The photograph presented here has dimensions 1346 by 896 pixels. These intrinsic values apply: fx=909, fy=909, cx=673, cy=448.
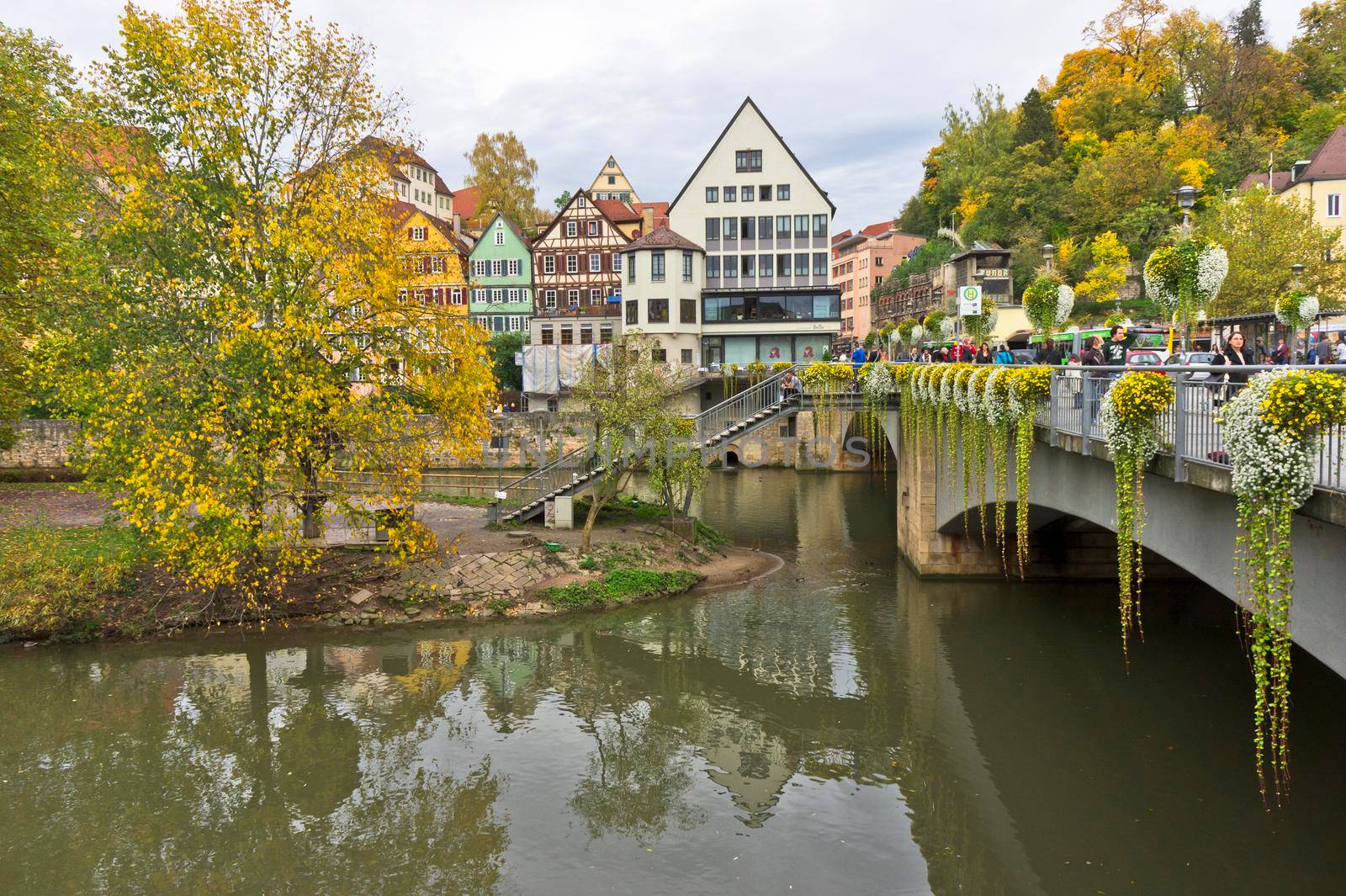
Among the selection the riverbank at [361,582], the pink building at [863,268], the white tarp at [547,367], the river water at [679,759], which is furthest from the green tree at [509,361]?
the river water at [679,759]

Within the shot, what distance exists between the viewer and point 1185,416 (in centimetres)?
1120

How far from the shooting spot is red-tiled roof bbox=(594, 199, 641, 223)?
247 ft

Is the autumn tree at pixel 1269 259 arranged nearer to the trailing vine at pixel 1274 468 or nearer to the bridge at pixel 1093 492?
the bridge at pixel 1093 492

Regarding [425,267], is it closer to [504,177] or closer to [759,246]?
[759,246]

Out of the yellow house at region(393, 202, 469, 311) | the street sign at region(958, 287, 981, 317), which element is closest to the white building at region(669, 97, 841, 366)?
the street sign at region(958, 287, 981, 317)

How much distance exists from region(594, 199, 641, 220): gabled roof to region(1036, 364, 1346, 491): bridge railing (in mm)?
61332

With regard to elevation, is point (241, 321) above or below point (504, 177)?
below

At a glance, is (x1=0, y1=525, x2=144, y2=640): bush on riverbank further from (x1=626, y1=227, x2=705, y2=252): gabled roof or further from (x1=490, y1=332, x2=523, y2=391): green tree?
(x1=490, y1=332, x2=523, y2=391): green tree

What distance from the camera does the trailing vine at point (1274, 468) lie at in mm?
8305

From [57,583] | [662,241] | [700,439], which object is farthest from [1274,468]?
[662,241]

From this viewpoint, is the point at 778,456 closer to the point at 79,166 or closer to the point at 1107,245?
the point at 1107,245

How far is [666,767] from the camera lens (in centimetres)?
1572

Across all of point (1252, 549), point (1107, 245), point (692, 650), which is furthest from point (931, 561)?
point (1107, 245)

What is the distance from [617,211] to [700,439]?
161 feet
